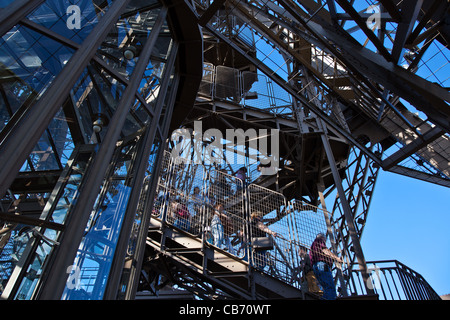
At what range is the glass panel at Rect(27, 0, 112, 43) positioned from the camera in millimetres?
3152

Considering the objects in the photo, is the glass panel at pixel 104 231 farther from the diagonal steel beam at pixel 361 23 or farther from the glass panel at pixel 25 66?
the diagonal steel beam at pixel 361 23

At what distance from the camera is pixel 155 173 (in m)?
5.00

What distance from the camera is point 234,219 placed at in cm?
888

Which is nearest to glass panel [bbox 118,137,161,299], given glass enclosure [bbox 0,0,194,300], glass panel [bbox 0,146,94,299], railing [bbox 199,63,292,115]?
glass enclosure [bbox 0,0,194,300]

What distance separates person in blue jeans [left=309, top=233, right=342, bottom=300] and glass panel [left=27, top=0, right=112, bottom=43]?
7.09m

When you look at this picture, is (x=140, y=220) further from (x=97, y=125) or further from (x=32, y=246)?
(x=32, y=246)

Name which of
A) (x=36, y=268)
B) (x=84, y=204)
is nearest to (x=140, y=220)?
(x=84, y=204)

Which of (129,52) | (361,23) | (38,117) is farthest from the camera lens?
(361,23)

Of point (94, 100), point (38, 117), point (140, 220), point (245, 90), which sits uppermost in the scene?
point (245, 90)

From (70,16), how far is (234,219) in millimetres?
6518

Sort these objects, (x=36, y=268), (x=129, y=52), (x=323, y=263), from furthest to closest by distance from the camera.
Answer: (x=323, y=263) → (x=129, y=52) → (x=36, y=268)

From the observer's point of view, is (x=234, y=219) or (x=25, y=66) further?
(x=234, y=219)

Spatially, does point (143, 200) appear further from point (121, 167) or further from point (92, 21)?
point (92, 21)

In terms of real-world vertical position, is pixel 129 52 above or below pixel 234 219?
below
